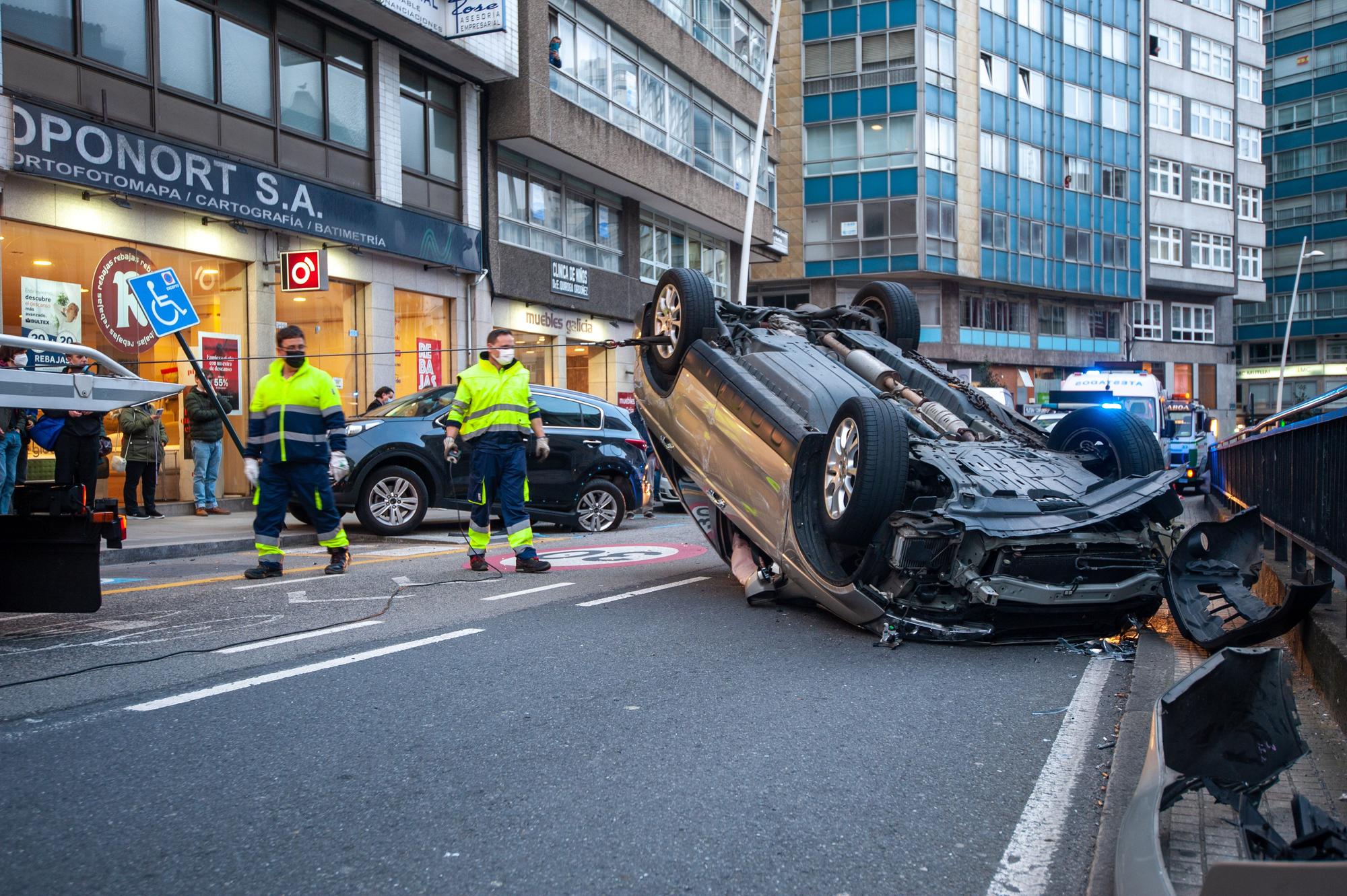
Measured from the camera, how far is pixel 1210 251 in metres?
55.8

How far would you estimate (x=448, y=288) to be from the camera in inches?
791

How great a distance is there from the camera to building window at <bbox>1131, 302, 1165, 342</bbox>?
53250mm

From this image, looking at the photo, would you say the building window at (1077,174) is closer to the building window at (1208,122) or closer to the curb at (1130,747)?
the building window at (1208,122)

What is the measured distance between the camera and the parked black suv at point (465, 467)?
11.7m

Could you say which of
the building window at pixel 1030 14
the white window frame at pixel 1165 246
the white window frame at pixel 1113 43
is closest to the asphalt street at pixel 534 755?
the building window at pixel 1030 14

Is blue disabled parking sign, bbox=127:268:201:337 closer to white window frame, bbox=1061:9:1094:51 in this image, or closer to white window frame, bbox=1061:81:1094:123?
white window frame, bbox=1061:81:1094:123

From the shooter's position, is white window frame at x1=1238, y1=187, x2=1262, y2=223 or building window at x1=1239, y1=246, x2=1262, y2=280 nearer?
white window frame at x1=1238, y1=187, x2=1262, y2=223

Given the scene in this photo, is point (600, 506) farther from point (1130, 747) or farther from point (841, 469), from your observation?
point (1130, 747)

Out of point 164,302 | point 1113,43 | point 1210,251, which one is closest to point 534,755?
point 164,302

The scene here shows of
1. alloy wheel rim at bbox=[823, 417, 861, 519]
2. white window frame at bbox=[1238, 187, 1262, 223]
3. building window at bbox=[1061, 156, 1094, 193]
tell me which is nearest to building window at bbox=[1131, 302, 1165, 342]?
building window at bbox=[1061, 156, 1094, 193]

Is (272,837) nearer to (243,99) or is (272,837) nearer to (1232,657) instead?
(1232,657)

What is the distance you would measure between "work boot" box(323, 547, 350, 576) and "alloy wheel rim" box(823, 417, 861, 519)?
4.07 metres

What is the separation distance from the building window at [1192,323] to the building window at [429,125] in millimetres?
45269

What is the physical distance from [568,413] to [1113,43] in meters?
46.3
